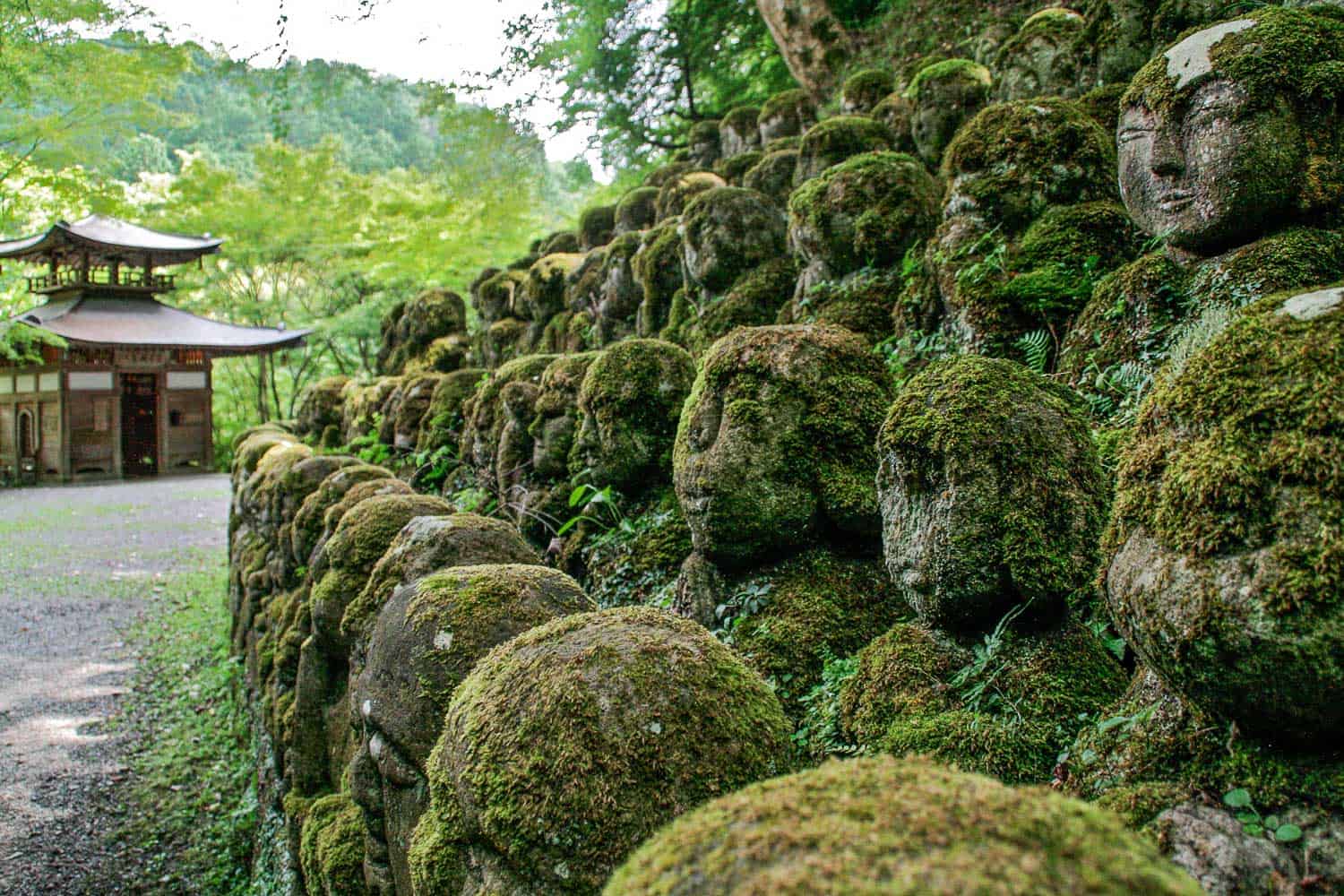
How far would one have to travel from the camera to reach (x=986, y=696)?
2.26m

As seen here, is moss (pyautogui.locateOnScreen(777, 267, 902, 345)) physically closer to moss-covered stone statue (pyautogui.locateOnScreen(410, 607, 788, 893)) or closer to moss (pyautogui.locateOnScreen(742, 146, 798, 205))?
moss (pyautogui.locateOnScreen(742, 146, 798, 205))

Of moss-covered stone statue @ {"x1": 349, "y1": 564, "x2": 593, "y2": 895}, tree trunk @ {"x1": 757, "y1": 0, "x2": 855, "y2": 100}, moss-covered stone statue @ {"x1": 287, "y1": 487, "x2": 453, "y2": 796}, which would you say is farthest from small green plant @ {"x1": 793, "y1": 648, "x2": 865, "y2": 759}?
tree trunk @ {"x1": 757, "y1": 0, "x2": 855, "y2": 100}

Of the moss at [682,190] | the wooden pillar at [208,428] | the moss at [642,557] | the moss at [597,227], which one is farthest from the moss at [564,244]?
the wooden pillar at [208,428]

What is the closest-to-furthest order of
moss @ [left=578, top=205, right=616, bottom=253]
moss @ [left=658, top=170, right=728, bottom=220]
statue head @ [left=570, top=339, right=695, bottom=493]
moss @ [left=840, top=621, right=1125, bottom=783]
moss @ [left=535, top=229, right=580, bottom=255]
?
1. moss @ [left=840, top=621, right=1125, bottom=783]
2. statue head @ [left=570, top=339, right=695, bottom=493]
3. moss @ [left=658, top=170, right=728, bottom=220]
4. moss @ [left=578, top=205, right=616, bottom=253]
5. moss @ [left=535, top=229, right=580, bottom=255]

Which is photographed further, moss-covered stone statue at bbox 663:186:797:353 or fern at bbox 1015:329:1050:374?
moss-covered stone statue at bbox 663:186:797:353

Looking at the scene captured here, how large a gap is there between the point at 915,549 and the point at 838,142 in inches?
183

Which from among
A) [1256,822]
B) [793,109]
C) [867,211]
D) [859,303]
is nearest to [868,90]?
[793,109]

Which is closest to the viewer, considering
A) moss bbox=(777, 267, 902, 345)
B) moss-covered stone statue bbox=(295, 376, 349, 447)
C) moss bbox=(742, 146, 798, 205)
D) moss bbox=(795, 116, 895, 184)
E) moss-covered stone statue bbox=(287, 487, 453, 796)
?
moss-covered stone statue bbox=(287, 487, 453, 796)

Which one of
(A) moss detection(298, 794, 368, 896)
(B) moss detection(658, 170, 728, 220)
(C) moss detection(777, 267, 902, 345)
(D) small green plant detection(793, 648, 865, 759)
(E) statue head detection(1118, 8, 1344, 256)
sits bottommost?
(A) moss detection(298, 794, 368, 896)

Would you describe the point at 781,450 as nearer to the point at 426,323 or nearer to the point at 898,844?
the point at 898,844

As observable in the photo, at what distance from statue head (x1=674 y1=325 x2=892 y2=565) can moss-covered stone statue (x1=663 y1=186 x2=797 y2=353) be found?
250 cm

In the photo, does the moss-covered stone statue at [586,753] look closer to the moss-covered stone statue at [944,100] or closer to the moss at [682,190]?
the moss-covered stone statue at [944,100]

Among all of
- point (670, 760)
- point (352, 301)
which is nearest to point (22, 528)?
point (352, 301)

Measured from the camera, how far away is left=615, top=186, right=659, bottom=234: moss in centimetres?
940
